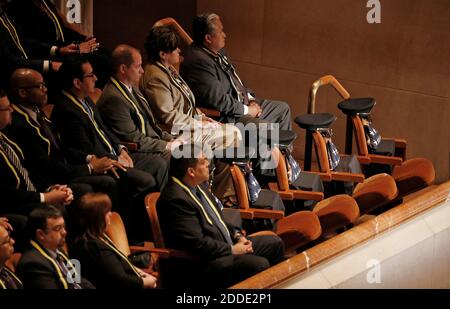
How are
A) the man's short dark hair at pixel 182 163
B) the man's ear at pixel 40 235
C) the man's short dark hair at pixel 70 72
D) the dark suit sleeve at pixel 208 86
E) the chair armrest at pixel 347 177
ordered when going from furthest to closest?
the dark suit sleeve at pixel 208 86
the chair armrest at pixel 347 177
the man's short dark hair at pixel 70 72
the man's short dark hair at pixel 182 163
the man's ear at pixel 40 235

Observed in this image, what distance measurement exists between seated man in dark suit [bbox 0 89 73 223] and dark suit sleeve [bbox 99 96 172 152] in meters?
0.53

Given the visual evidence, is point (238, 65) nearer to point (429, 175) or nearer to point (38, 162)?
point (429, 175)

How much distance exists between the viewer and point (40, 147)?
377 cm

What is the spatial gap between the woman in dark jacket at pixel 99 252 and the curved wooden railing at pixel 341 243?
1.07 ft

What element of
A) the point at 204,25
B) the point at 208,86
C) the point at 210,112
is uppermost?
the point at 204,25

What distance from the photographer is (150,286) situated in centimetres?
342

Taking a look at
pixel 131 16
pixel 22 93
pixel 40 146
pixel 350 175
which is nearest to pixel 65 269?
pixel 40 146

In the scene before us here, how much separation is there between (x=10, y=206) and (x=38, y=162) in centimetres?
22

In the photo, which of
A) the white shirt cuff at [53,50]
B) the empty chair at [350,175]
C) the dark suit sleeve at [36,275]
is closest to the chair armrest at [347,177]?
the empty chair at [350,175]

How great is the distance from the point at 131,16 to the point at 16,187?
2359mm

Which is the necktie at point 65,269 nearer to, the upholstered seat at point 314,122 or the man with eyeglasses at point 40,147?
the man with eyeglasses at point 40,147

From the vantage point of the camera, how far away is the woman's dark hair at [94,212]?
10.9 ft

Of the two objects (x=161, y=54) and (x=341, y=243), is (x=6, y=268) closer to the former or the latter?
(x=341, y=243)

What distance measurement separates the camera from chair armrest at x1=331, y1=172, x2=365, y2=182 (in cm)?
450
